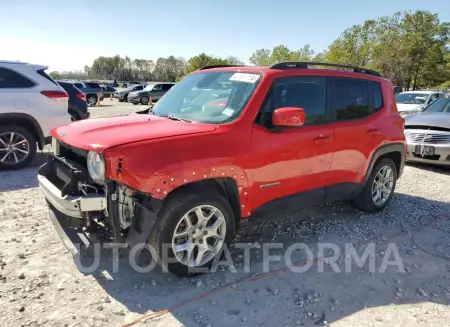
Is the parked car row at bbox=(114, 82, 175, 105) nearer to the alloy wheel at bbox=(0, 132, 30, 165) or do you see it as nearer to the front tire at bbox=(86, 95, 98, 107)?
the front tire at bbox=(86, 95, 98, 107)

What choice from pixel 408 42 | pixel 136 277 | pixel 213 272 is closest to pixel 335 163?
pixel 213 272

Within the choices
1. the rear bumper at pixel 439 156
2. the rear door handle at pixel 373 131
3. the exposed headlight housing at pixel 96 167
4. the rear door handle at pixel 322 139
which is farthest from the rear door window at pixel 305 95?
the rear bumper at pixel 439 156

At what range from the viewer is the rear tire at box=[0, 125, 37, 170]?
647cm

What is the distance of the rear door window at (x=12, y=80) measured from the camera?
21.3ft

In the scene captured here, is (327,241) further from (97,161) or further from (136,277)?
(97,161)

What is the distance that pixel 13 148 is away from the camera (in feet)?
21.5

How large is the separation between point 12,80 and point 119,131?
459 centimetres

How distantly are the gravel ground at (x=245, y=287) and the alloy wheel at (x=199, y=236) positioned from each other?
0.66ft

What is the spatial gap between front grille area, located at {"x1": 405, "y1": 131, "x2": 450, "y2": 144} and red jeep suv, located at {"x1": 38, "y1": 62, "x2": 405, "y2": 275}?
11.3 ft

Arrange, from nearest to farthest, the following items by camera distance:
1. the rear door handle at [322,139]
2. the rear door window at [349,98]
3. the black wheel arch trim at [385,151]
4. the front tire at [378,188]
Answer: the rear door handle at [322,139], the rear door window at [349,98], the black wheel arch trim at [385,151], the front tire at [378,188]

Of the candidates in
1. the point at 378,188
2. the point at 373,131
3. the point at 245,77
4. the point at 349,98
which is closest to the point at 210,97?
the point at 245,77

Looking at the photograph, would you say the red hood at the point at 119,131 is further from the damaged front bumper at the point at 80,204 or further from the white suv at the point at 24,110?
the white suv at the point at 24,110

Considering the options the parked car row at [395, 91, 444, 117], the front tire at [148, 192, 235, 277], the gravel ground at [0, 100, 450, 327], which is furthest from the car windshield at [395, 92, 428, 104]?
the front tire at [148, 192, 235, 277]

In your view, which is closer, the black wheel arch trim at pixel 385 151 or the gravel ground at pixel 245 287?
the gravel ground at pixel 245 287
